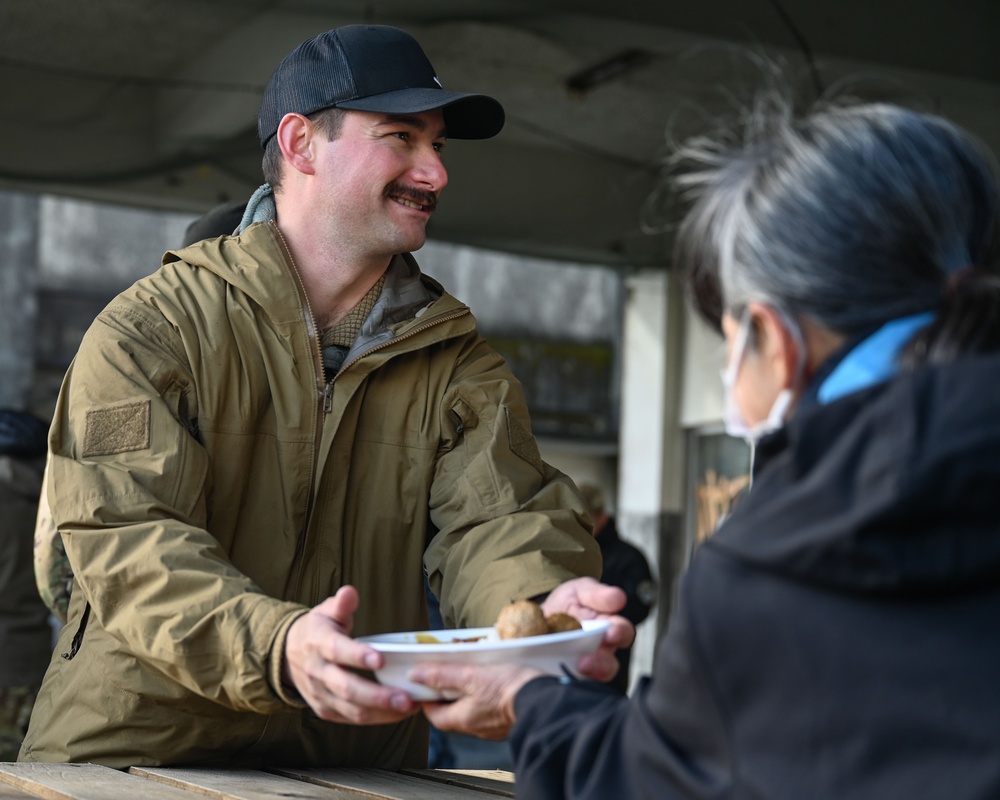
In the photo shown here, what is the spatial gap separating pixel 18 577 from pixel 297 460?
3.48m

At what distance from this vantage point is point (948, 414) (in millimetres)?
1083

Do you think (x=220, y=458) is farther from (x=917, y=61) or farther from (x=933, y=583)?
(x=917, y=61)

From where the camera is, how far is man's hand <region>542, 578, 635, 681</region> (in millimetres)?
1691

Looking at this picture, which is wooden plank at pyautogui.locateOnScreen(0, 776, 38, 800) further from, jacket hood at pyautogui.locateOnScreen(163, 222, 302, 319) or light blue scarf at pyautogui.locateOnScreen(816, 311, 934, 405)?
light blue scarf at pyautogui.locateOnScreen(816, 311, 934, 405)

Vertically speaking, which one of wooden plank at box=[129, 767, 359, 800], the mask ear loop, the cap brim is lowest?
wooden plank at box=[129, 767, 359, 800]

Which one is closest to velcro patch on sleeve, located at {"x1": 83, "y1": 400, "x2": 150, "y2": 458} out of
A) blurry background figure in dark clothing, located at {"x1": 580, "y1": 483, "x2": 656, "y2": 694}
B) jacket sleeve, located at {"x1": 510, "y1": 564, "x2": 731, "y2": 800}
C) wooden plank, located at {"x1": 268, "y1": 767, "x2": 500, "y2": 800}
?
wooden plank, located at {"x1": 268, "y1": 767, "x2": 500, "y2": 800}

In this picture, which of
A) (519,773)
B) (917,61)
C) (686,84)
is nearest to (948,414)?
(519,773)

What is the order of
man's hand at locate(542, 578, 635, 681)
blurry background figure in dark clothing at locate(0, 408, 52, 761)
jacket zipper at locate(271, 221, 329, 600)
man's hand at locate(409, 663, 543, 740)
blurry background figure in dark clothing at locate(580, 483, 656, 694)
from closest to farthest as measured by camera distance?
man's hand at locate(409, 663, 543, 740), man's hand at locate(542, 578, 635, 681), jacket zipper at locate(271, 221, 329, 600), blurry background figure in dark clothing at locate(0, 408, 52, 761), blurry background figure in dark clothing at locate(580, 483, 656, 694)

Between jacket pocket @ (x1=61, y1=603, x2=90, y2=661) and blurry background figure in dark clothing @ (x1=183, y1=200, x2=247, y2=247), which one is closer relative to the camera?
jacket pocket @ (x1=61, y1=603, x2=90, y2=661)

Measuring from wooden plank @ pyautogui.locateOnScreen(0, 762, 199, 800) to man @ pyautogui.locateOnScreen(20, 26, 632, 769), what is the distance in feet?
0.45

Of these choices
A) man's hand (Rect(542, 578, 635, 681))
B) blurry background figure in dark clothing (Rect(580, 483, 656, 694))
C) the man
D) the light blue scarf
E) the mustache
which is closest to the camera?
the light blue scarf

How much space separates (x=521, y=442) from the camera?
231 cm

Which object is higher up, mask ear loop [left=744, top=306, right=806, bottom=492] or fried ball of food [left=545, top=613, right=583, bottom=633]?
mask ear loop [left=744, top=306, right=806, bottom=492]

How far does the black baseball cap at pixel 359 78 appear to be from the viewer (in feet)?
7.80
